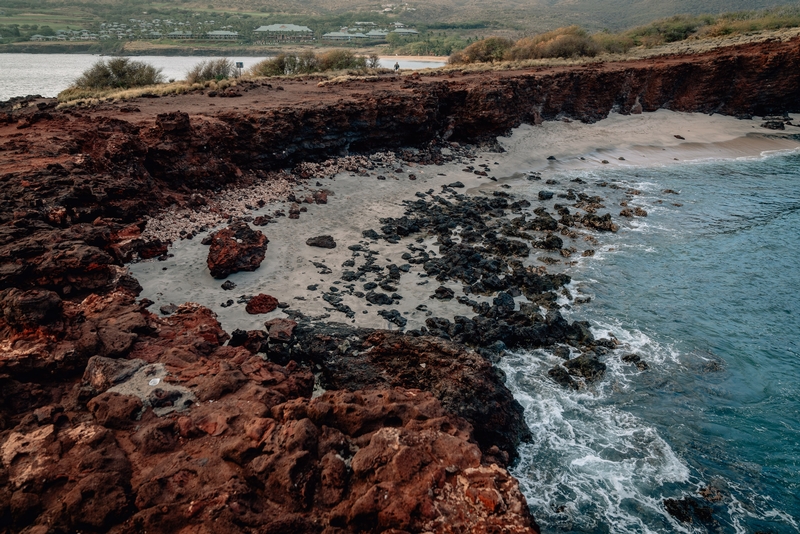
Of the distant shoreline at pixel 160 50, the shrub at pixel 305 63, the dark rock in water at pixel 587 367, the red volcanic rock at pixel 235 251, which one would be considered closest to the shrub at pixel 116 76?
the shrub at pixel 305 63

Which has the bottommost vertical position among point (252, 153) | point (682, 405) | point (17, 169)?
point (682, 405)

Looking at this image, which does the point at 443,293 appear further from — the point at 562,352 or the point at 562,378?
the point at 562,378

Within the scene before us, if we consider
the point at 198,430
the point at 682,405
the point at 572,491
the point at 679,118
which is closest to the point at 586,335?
the point at 682,405

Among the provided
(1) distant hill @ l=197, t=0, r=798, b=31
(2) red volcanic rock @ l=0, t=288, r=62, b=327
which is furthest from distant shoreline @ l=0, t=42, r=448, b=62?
(2) red volcanic rock @ l=0, t=288, r=62, b=327

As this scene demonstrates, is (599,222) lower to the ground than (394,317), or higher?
higher

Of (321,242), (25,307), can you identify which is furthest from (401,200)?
(25,307)

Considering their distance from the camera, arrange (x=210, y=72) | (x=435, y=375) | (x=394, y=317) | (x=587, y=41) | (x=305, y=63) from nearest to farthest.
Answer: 1. (x=435, y=375)
2. (x=394, y=317)
3. (x=210, y=72)
4. (x=305, y=63)
5. (x=587, y=41)

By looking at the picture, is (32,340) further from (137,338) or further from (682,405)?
(682,405)
